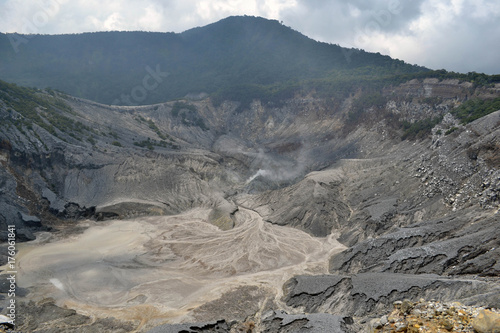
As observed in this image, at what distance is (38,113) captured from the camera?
5091 cm

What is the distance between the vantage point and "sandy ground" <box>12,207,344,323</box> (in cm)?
2325

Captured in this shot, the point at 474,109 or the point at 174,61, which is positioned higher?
the point at 174,61

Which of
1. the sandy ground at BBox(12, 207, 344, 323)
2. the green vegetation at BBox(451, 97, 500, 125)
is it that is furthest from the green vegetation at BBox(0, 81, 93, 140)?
the green vegetation at BBox(451, 97, 500, 125)

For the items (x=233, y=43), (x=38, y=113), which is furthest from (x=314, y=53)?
(x=38, y=113)

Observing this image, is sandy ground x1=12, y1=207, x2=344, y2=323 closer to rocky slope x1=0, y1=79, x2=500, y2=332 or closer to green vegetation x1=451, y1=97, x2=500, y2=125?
rocky slope x1=0, y1=79, x2=500, y2=332

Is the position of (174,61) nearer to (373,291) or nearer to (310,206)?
(310,206)

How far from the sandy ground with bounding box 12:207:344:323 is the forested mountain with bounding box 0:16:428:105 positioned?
69.2 meters

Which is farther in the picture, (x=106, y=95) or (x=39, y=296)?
(x=106, y=95)

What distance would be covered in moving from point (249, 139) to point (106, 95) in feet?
228

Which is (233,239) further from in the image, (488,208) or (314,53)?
(314,53)

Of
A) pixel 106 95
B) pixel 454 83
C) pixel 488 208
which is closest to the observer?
pixel 488 208

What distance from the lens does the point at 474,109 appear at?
4481cm

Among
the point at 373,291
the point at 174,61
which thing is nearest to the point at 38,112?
the point at 373,291

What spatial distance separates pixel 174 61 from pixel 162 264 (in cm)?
14838
